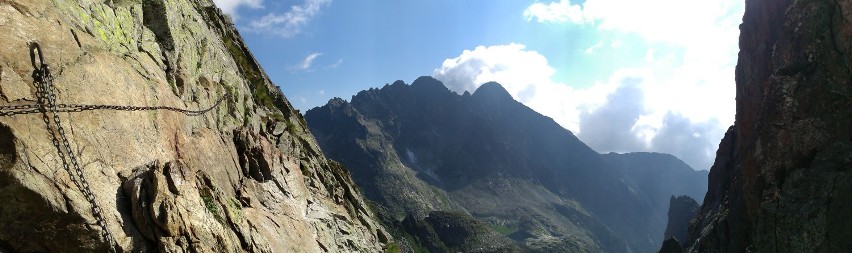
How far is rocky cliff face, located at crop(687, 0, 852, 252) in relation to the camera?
56688mm

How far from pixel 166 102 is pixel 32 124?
345 inches

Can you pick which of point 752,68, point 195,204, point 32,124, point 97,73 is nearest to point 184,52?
point 97,73

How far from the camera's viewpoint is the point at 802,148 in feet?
212

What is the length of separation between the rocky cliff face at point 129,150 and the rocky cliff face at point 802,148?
55.1 metres

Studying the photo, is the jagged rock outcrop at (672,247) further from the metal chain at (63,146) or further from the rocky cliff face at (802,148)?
the metal chain at (63,146)

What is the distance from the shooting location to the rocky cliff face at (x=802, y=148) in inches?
2232

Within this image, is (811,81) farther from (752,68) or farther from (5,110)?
(5,110)

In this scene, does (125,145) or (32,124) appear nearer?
(32,124)

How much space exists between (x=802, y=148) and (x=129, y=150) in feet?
245

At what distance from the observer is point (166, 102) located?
23.5 m

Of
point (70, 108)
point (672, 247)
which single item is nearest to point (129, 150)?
point (70, 108)

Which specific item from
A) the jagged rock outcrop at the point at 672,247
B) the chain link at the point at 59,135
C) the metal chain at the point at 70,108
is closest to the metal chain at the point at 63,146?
the chain link at the point at 59,135

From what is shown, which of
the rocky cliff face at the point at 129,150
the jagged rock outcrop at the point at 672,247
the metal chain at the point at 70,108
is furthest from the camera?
the jagged rock outcrop at the point at 672,247

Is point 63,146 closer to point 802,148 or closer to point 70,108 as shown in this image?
point 70,108
